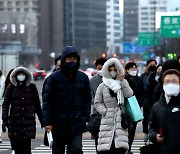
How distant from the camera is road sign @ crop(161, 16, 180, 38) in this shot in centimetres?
4919

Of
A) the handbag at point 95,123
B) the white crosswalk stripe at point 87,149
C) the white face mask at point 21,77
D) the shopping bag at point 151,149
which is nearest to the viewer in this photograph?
the shopping bag at point 151,149

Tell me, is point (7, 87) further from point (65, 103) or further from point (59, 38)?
point (59, 38)

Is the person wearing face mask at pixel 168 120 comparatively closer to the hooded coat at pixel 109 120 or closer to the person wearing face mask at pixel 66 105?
the person wearing face mask at pixel 66 105

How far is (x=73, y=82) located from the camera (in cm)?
938

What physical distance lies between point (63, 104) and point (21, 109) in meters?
1.82

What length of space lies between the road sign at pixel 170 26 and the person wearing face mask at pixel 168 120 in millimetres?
42128

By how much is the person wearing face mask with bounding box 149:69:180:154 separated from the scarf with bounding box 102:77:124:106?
9.67 ft

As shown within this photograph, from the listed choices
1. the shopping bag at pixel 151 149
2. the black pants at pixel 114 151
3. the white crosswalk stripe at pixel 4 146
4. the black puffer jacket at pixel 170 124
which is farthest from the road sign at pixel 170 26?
the black puffer jacket at pixel 170 124

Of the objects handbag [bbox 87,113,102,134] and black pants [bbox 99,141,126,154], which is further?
handbag [bbox 87,113,102,134]

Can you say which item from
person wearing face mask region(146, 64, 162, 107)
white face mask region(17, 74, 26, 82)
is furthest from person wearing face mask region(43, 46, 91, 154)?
person wearing face mask region(146, 64, 162, 107)

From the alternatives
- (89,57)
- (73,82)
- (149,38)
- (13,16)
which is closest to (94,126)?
(73,82)

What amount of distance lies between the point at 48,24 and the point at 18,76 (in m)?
148

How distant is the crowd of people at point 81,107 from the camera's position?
7.31 meters

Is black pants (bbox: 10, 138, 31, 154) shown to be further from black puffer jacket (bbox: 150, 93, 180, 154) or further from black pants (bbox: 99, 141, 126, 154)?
black puffer jacket (bbox: 150, 93, 180, 154)
